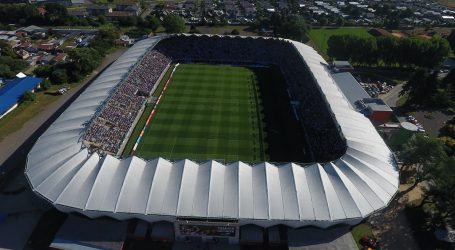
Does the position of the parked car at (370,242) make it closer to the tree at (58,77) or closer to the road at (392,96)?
the road at (392,96)

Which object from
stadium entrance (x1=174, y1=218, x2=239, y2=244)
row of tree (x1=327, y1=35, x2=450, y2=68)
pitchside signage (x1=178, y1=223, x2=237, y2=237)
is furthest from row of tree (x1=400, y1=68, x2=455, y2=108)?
pitchside signage (x1=178, y1=223, x2=237, y2=237)

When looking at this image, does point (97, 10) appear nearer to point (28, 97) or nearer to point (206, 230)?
point (28, 97)

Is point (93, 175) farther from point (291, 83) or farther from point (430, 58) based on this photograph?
point (430, 58)

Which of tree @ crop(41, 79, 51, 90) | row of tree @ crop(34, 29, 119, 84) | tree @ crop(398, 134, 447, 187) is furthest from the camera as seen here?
row of tree @ crop(34, 29, 119, 84)

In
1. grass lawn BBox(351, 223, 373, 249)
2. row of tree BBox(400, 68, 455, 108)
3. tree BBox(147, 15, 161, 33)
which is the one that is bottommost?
grass lawn BBox(351, 223, 373, 249)

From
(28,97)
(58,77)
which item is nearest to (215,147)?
(28,97)

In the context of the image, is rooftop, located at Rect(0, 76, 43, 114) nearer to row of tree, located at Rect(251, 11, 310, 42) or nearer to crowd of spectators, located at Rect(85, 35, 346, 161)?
crowd of spectators, located at Rect(85, 35, 346, 161)
